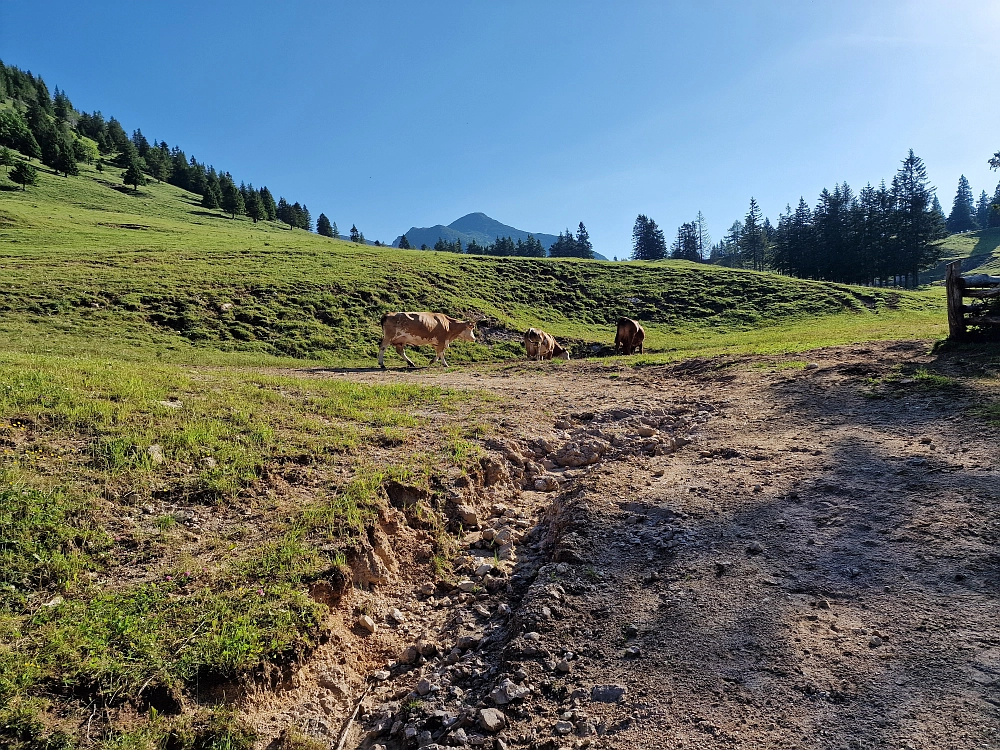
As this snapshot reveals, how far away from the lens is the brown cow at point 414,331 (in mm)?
17219

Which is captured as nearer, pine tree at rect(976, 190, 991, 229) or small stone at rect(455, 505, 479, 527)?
small stone at rect(455, 505, 479, 527)

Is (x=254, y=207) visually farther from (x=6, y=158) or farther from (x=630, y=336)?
(x=630, y=336)

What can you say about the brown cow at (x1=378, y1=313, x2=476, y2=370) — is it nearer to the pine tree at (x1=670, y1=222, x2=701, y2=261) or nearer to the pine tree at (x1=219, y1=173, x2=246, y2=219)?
the pine tree at (x1=219, y1=173, x2=246, y2=219)

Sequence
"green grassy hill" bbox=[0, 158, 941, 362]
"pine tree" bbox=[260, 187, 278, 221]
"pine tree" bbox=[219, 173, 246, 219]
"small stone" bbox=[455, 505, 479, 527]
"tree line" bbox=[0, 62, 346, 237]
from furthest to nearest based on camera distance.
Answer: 1. "pine tree" bbox=[260, 187, 278, 221]
2. "pine tree" bbox=[219, 173, 246, 219]
3. "tree line" bbox=[0, 62, 346, 237]
4. "green grassy hill" bbox=[0, 158, 941, 362]
5. "small stone" bbox=[455, 505, 479, 527]

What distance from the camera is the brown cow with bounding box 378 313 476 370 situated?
678 inches

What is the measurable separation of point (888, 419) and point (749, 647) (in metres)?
5.48

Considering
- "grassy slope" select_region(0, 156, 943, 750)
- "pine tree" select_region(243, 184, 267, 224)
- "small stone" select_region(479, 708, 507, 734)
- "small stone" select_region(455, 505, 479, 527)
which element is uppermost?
"pine tree" select_region(243, 184, 267, 224)

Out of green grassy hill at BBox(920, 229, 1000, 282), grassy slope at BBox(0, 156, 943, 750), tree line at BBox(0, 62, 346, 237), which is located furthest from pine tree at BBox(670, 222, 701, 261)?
grassy slope at BBox(0, 156, 943, 750)

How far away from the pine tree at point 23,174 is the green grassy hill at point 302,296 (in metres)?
1.53

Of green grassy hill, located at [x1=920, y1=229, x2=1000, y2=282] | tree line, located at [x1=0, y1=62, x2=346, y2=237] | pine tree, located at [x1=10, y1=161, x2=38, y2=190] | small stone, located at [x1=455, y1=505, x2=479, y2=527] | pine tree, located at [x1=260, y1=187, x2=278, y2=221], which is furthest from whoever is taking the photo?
pine tree, located at [x1=260, y1=187, x2=278, y2=221]

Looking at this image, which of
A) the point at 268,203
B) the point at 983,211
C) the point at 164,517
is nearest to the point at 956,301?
the point at 164,517

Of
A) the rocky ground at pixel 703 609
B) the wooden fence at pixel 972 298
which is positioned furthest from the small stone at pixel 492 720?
the wooden fence at pixel 972 298

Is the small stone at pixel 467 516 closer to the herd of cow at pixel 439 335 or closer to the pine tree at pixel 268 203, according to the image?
the herd of cow at pixel 439 335

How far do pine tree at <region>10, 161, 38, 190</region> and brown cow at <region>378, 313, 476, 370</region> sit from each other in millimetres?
64371
